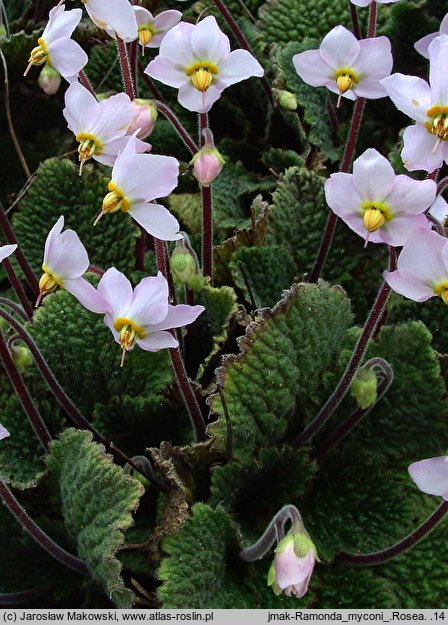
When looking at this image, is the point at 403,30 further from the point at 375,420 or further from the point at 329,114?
the point at 375,420

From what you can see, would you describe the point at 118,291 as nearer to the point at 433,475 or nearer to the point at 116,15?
the point at 116,15

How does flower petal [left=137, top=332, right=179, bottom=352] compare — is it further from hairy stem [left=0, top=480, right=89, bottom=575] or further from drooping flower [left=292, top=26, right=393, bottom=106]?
drooping flower [left=292, top=26, right=393, bottom=106]

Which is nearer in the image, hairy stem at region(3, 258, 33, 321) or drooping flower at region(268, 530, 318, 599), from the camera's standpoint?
drooping flower at region(268, 530, 318, 599)

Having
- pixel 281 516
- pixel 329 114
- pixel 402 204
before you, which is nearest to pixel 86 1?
pixel 402 204

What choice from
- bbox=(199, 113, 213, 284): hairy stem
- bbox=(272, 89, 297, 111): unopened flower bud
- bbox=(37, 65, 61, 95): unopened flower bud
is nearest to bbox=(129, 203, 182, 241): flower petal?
bbox=(199, 113, 213, 284): hairy stem

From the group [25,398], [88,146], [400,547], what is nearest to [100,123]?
[88,146]
